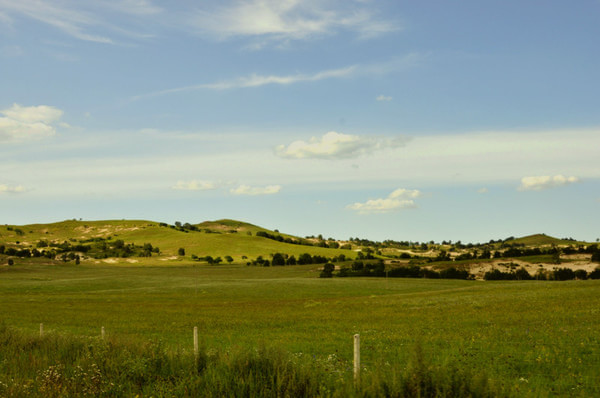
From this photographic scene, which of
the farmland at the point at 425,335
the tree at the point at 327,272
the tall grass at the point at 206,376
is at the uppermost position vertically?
the tall grass at the point at 206,376

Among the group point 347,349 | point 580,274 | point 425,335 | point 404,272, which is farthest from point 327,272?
point 347,349

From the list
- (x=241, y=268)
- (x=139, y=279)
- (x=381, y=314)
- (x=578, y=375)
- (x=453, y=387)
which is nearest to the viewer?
(x=453, y=387)

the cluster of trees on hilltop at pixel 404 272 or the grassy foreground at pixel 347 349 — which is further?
the cluster of trees on hilltop at pixel 404 272

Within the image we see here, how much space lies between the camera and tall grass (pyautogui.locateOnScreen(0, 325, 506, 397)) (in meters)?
11.3

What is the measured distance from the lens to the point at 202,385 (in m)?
13.6

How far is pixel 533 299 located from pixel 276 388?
43.8 m

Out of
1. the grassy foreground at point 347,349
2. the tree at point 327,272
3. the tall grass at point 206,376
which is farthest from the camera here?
the tree at point 327,272

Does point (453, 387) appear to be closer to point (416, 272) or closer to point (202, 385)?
point (202, 385)

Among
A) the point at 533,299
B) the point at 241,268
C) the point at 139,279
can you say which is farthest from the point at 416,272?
the point at 533,299

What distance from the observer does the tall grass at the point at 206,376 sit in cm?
1130

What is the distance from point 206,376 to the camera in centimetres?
1372

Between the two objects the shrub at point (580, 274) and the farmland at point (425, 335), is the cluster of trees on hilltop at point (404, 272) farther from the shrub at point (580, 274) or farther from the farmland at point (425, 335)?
the farmland at point (425, 335)

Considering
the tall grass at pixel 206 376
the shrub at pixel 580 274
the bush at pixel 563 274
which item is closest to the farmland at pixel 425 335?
the tall grass at pixel 206 376

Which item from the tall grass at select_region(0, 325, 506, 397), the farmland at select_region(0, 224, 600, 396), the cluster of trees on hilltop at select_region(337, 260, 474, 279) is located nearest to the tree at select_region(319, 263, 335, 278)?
the cluster of trees on hilltop at select_region(337, 260, 474, 279)
